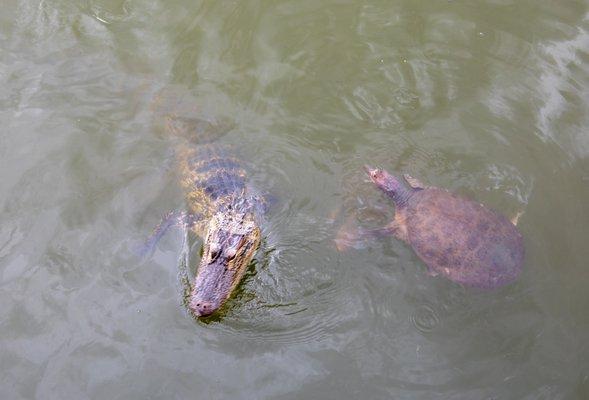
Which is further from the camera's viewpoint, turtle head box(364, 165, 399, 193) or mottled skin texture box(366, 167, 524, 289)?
turtle head box(364, 165, 399, 193)

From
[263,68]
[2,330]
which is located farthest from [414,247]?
[2,330]

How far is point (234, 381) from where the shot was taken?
4375 millimetres

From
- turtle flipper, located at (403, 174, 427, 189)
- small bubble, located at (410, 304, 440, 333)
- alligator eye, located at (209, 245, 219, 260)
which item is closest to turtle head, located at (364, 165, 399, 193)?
turtle flipper, located at (403, 174, 427, 189)

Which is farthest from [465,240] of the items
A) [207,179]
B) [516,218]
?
[207,179]

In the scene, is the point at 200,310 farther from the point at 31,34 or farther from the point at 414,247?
the point at 31,34

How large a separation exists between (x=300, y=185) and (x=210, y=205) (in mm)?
905

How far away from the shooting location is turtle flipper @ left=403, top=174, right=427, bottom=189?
17.7 ft

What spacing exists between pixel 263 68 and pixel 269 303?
3.08 meters

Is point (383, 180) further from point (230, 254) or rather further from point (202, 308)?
point (202, 308)

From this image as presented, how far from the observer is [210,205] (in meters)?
5.49

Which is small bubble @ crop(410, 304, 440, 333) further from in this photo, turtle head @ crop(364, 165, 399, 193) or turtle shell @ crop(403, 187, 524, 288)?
turtle head @ crop(364, 165, 399, 193)

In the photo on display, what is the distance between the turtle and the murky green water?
0.70 feet

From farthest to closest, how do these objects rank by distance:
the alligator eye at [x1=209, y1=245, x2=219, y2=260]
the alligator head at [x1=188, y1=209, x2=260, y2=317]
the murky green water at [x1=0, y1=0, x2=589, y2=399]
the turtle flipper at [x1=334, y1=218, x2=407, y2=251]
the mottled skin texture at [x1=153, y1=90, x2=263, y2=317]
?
the turtle flipper at [x1=334, y1=218, x2=407, y2=251] < the alligator eye at [x1=209, y1=245, x2=219, y2=260] < the mottled skin texture at [x1=153, y1=90, x2=263, y2=317] < the alligator head at [x1=188, y1=209, x2=260, y2=317] < the murky green water at [x1=0, y1=0, x2=589, y2=399]

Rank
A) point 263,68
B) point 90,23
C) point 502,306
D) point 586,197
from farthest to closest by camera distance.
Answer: point 90,23 < point 263,68 < point 586,197 < point 502,306
